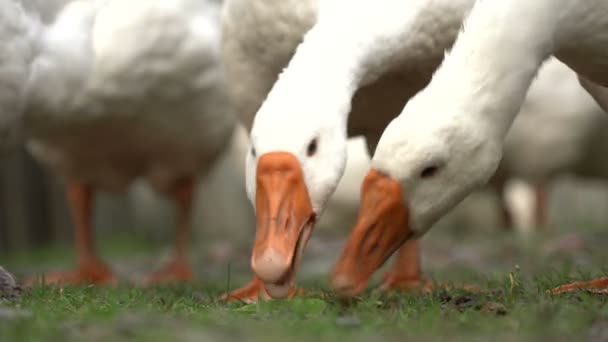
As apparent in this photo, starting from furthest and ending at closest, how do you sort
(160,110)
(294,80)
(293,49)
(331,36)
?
(160,110) < (293,49) < (331,36) < (294,80)

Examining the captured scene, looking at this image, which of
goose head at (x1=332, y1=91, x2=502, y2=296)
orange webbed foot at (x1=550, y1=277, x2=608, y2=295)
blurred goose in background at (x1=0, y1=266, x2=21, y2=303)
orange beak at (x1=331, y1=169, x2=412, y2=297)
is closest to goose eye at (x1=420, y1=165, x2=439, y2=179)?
goose head at (x1=332, y1=91, x2=502, y2=296)

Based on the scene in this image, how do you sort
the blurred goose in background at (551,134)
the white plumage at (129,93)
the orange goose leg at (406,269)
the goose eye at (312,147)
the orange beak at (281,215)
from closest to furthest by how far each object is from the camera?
the orange beak at (281,215) → the goose eye at (312,147) → the orange goose leg at (406,269) → the white plumage at (129,93) → the blurred goose in background at (551,134)

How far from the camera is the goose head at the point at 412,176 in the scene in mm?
4012

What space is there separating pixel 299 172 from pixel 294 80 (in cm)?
45

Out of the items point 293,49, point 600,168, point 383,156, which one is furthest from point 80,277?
point 600,168

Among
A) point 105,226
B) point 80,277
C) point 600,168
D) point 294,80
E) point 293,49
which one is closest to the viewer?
point 294,80

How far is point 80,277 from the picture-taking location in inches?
319

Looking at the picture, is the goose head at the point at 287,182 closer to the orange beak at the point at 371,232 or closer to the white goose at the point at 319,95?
the white goose at the point at 319,95

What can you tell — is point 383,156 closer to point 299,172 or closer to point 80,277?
point 299,172

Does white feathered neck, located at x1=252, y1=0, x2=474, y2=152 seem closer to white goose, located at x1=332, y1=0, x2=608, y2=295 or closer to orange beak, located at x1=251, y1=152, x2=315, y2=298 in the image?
orange beak, located at x1=251, y1=152, x2=315, y2=298

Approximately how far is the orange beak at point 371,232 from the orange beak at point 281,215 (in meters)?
0.19

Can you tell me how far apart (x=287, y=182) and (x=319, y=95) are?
431 millimetres

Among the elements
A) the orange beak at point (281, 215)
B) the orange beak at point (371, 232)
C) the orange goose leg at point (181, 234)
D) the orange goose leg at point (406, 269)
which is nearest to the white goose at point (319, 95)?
the orange beak at point (281, 215)

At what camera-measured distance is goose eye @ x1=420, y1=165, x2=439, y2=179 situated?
13.3 feet
